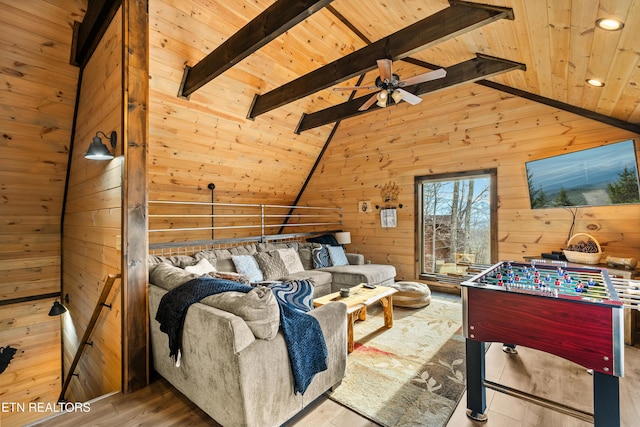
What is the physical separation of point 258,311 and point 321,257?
3511 mm

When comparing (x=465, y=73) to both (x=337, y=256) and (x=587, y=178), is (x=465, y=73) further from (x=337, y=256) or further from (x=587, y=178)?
(x=337, y=256)

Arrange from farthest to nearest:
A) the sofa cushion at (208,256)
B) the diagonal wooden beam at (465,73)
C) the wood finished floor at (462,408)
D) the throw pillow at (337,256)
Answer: the throw pillow at (337,256), the sofa cushion at (208,256), the diagonal wooden beam at (465,73), the wood finished floor at (462,408)

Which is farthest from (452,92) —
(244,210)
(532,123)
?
(244,210)

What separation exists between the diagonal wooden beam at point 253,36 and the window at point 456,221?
3.69 metres

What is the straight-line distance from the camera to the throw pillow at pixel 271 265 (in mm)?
4441

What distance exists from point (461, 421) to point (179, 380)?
199 cm

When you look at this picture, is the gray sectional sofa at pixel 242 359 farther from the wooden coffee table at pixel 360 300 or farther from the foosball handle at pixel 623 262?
the foosball handle at pixel 623 262

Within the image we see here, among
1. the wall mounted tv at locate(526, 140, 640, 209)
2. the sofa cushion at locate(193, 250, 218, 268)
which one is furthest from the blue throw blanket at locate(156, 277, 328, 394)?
the wall mounted tv at locate(526, 140, 640, 209)

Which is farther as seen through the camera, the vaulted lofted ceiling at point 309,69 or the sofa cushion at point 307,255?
the sofa cushion at point 307,255

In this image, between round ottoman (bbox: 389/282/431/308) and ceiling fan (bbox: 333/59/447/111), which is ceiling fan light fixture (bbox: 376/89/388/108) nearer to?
ceiling fan (bbox: 333/59/447/111)

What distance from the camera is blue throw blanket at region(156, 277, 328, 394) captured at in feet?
6.23

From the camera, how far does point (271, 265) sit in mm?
4531

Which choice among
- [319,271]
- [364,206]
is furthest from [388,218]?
[319,271]

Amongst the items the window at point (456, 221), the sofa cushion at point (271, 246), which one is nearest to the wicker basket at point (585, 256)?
the window at point (456, 221)
